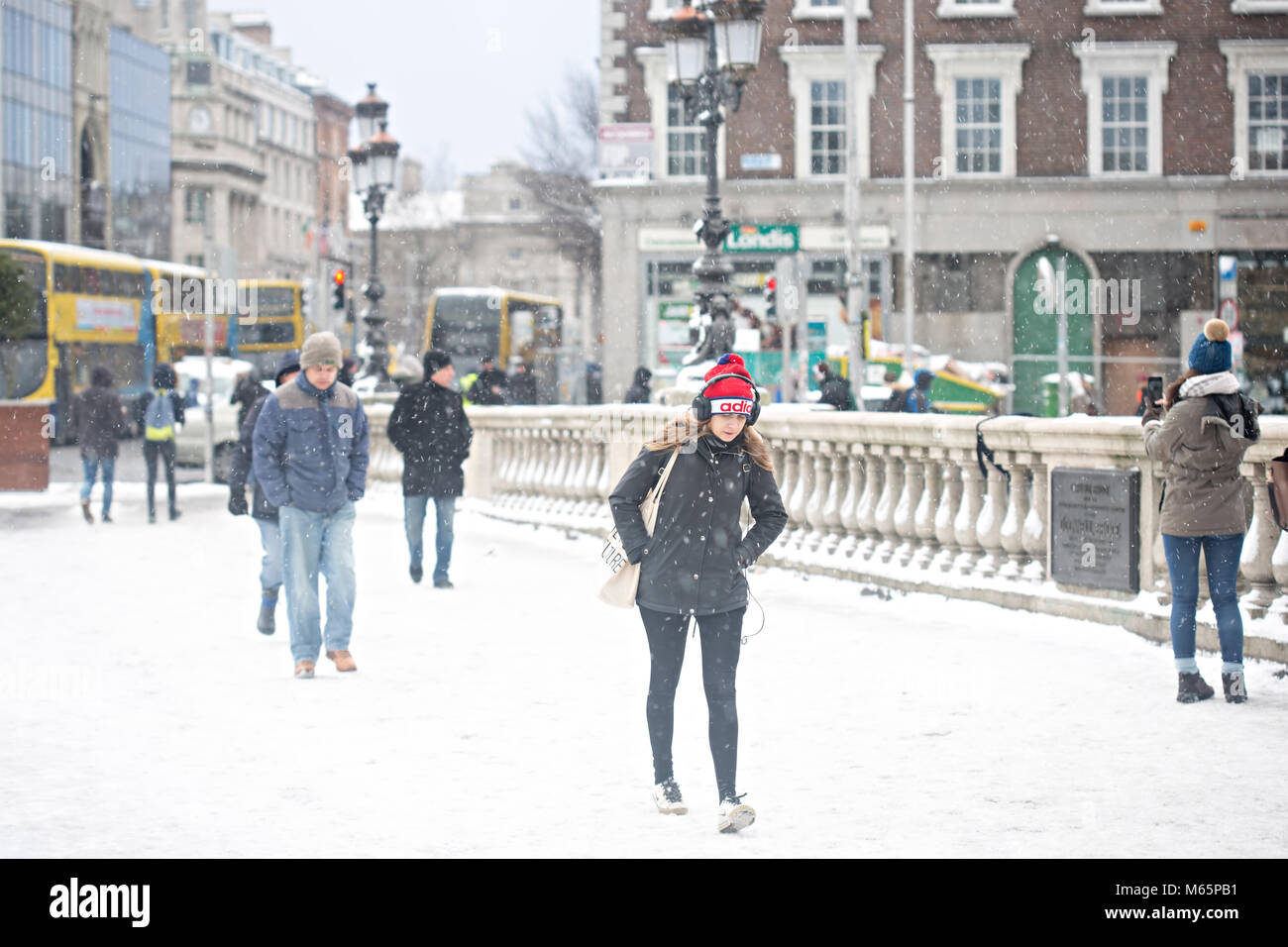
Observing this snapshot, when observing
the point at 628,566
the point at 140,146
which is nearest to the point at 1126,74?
the point at 628,566

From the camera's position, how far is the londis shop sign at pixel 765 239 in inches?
1431

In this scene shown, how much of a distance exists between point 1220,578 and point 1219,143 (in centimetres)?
2983

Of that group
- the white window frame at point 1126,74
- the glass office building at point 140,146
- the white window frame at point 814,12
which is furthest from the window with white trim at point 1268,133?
the glass office building at point 140,146

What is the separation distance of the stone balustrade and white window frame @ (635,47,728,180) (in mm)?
20791

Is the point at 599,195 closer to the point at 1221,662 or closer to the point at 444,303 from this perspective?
the point at 444,303

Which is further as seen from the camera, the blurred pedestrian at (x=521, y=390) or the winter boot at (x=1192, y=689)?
the blurred pedestrian at (x=521, y=390)

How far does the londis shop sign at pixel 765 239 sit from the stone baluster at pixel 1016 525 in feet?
81.2

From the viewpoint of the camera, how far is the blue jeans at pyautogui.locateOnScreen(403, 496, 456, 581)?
13.9 m

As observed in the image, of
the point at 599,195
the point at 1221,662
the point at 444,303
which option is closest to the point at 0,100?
the point at 444,303

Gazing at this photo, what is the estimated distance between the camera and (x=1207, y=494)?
848 centimetres

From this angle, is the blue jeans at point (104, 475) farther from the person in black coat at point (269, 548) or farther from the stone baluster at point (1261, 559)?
the stone baluster at point (1261, 559)

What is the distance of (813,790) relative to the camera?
691cm

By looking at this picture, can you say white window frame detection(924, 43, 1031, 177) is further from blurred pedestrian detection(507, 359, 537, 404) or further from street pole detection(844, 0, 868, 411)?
blurred pedestrian detection(507, 359, 537, 404)

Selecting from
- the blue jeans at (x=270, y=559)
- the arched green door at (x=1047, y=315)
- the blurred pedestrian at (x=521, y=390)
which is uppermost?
the arched green door at (x=1047, y=315)
